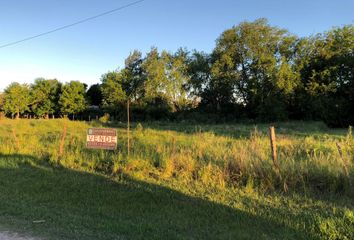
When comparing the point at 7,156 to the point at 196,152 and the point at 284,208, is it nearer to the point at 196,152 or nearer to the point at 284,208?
the point at 196,152

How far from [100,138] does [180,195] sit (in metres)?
3.77

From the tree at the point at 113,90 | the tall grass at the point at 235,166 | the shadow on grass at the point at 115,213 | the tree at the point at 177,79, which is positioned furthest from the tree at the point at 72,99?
the shadow on grass at the point at 115,213

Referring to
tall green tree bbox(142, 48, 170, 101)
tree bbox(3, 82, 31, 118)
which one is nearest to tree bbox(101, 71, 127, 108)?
tall green tree bbox(142, 48, 170, 101)

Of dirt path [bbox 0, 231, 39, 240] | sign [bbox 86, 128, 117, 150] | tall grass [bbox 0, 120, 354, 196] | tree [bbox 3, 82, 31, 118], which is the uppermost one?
tree [bbox 3, 82, 31, 118]

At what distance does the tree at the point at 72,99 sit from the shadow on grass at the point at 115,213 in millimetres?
45693

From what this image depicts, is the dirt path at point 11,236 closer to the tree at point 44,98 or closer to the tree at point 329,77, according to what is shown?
the tree at point 329,77

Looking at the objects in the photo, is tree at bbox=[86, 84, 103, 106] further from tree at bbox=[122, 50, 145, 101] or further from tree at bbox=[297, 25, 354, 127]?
tree at bbox=[297, 25, 354, 127]

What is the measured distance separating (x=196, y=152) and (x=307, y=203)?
3987mm

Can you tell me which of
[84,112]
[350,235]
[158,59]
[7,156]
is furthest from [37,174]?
[84,112]

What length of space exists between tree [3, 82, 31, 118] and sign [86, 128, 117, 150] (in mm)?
46622

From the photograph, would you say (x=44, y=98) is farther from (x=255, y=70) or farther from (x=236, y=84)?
(x=255, y=70)

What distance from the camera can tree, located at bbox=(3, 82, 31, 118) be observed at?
51.2 meters

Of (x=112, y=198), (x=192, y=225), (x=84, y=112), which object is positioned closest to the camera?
(x=192, y=225)

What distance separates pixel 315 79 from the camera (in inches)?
1602
